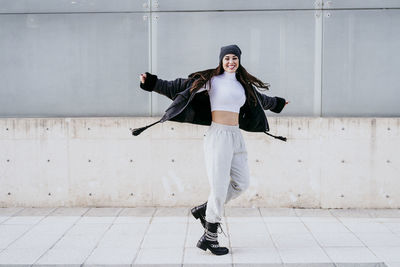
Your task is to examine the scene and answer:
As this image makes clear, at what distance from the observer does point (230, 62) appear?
443 centimetres

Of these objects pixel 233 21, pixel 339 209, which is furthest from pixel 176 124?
pixel 339 209

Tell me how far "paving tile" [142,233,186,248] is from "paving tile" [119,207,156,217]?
878 mm

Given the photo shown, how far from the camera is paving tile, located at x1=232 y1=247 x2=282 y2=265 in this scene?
4344 millimetres

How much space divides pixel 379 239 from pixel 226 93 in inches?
90.3

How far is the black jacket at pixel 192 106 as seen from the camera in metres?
4.36

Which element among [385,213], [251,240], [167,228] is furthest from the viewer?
[385,213]

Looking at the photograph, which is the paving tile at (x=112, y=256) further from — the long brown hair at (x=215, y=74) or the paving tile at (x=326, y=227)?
the paving tile at (x=326, y=227)

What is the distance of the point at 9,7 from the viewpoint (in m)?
6.43

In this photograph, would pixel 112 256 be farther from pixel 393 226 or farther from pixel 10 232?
pixel 393 226

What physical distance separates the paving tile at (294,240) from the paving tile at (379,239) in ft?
1.78

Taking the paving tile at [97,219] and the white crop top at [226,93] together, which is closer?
the white crop top at [226,93]

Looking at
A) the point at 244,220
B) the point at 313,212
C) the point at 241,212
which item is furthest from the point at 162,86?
the point at 313,212

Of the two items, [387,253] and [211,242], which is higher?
[211,242]

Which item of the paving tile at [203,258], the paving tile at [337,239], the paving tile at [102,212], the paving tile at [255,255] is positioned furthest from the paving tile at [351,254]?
the paving tile at [102,212]
